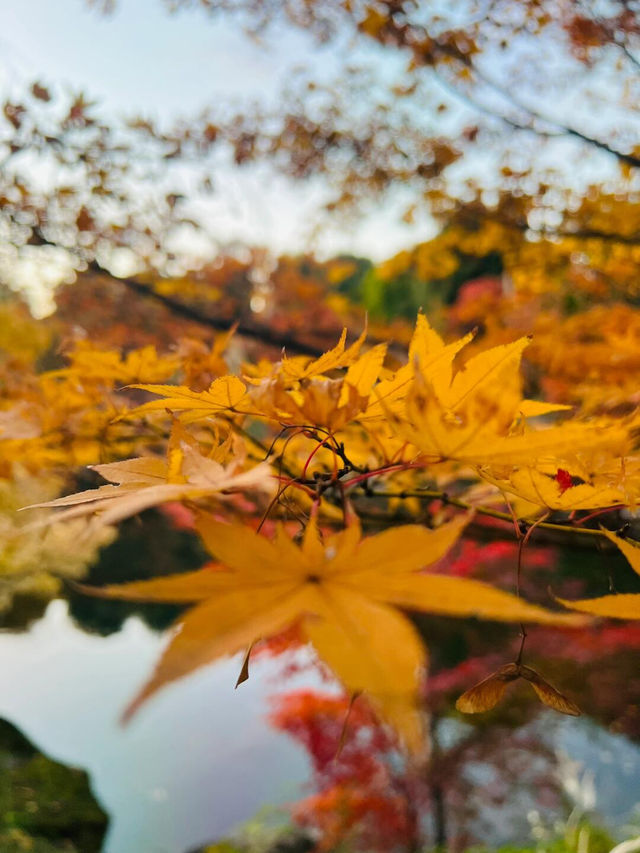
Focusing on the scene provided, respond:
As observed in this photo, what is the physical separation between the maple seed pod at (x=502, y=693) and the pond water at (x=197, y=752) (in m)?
2.36

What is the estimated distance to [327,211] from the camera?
93.4 inches

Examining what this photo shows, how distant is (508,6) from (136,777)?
155 inches

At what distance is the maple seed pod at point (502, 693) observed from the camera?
251mm

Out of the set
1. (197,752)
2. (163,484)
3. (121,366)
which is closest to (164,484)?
(163,484)

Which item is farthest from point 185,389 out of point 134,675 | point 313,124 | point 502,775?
point 134,675

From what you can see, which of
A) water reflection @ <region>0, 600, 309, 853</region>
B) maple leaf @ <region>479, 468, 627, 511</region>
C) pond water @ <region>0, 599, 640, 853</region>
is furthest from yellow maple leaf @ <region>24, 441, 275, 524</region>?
water reflection @ <region>0, 600, 309, 853</region>

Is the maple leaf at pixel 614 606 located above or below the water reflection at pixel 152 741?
above

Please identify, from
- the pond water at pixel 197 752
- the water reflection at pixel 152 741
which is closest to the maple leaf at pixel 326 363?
the pond water at pixel 197 752

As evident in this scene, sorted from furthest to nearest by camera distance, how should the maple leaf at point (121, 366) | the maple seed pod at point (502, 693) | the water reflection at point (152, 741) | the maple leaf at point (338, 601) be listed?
1. the water reflection at point (152, 741)
2. the maple leaf at point (121, 366)
3. the maple seed pod at point (502, 693)
4. the maple leaf at point (338, 601)

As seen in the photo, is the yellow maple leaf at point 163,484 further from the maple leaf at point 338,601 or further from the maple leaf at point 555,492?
the maple leaf at point 555,492

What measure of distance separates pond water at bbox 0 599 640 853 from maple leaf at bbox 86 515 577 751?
2428 mm

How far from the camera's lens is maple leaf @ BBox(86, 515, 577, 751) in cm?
15

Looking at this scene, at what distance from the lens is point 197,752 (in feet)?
11.1

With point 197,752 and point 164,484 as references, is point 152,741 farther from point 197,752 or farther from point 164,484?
point 164,484
